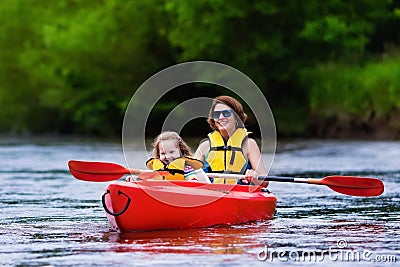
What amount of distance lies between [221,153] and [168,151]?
870 mm

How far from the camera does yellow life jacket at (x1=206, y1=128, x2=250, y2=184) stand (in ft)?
33.6

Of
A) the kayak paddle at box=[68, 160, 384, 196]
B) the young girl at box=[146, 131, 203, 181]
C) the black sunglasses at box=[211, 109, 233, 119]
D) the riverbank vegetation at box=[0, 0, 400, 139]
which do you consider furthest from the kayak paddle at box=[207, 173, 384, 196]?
the riverbank vegetation at box=[0, 0, 400, 139]

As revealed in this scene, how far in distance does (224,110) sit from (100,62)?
28294 mm

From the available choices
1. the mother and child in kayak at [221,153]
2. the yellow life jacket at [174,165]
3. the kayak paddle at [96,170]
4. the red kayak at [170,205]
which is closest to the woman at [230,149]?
the mother and child in kayak at [221,153]

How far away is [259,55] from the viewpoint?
112 feet

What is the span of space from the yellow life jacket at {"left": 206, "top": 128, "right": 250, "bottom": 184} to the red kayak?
0.48m

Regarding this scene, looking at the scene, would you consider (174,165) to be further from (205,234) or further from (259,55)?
(259,55)

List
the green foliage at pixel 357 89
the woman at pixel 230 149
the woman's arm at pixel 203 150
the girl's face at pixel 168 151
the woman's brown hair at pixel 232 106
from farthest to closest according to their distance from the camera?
1. the green foliage at pixel 357 89
2. the woman's arm at pixel 203 150
3. the woman at pixel 230 149
4. the woman's brown hair at pixel 232 106
5. the girl's face at pixel 168 151

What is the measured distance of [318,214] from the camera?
10805mm

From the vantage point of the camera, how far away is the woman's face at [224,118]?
9984 millimetres

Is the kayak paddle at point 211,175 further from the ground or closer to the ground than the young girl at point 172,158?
closer to the ground

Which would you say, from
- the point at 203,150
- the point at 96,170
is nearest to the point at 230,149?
the point at 203,150

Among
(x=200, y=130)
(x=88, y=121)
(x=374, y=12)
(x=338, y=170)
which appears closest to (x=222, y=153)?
(x=338, y=170)

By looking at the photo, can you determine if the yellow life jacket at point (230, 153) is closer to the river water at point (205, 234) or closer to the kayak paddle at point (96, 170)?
the river water at point (205, 234)
